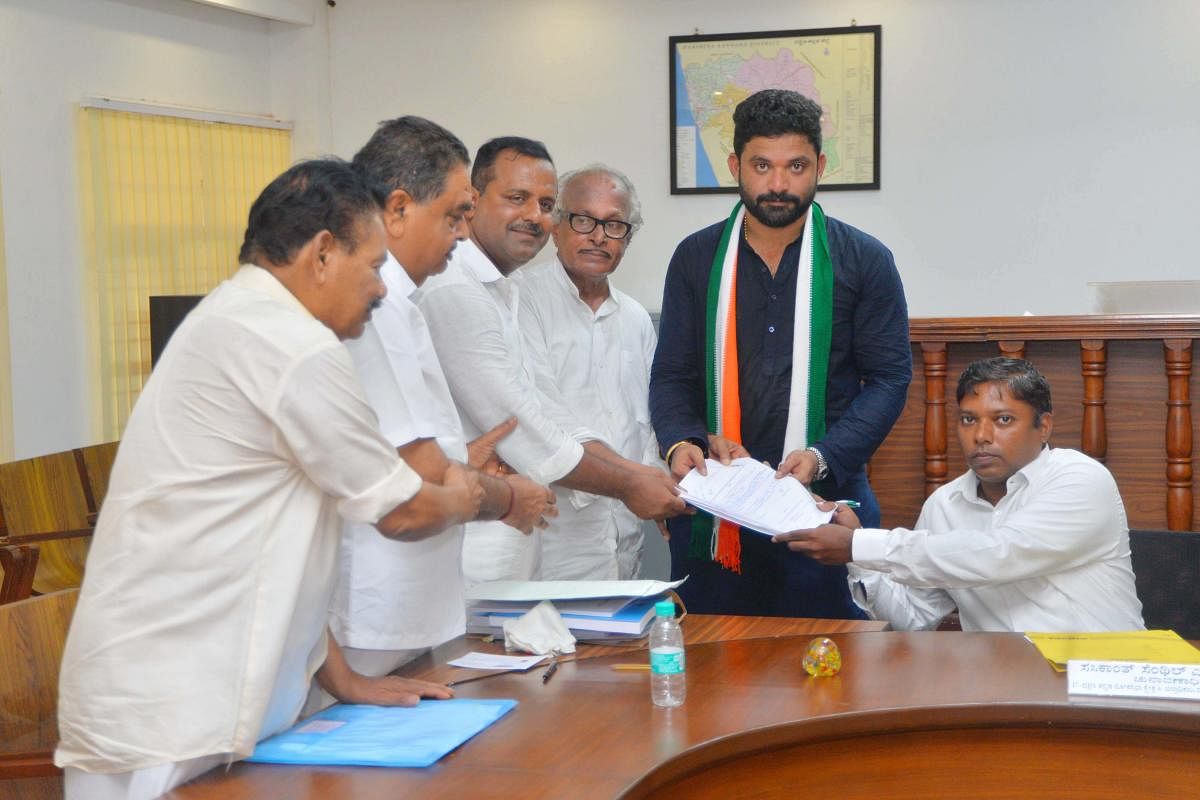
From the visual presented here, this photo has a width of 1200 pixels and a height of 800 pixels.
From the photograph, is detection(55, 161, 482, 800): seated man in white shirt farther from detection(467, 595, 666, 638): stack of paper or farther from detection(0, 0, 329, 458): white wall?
detection(0, 0, 329, 458): white wall

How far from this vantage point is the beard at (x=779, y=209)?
3.12 metres

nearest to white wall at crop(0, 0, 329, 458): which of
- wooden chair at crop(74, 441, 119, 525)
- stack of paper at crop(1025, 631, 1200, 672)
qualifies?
wooden chair at crop(74, 441, 119, 525)

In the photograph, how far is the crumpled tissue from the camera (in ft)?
7.83

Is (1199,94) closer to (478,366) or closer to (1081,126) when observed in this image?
(1081,126)

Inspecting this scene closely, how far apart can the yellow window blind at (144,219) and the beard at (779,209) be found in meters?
3.80

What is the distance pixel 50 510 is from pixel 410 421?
3744 millimetres

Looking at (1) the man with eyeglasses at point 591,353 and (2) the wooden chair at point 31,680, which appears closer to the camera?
(2) the wooden chair at point 31,680

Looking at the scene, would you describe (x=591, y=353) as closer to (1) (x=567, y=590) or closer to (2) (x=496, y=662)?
(1) (x=567, y=590)

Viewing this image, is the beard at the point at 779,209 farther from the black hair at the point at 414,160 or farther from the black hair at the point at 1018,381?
the black hair at the point at 414,160

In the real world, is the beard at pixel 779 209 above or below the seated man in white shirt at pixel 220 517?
above

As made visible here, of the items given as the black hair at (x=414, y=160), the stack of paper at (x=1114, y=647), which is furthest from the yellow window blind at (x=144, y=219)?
the stack of paper at (x=1114, y=647)

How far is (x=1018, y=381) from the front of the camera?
292 cm

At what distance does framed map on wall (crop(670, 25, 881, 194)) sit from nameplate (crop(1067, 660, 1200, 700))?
15.2 ft

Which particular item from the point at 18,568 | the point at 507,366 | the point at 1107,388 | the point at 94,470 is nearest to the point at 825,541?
the point at 507,366
